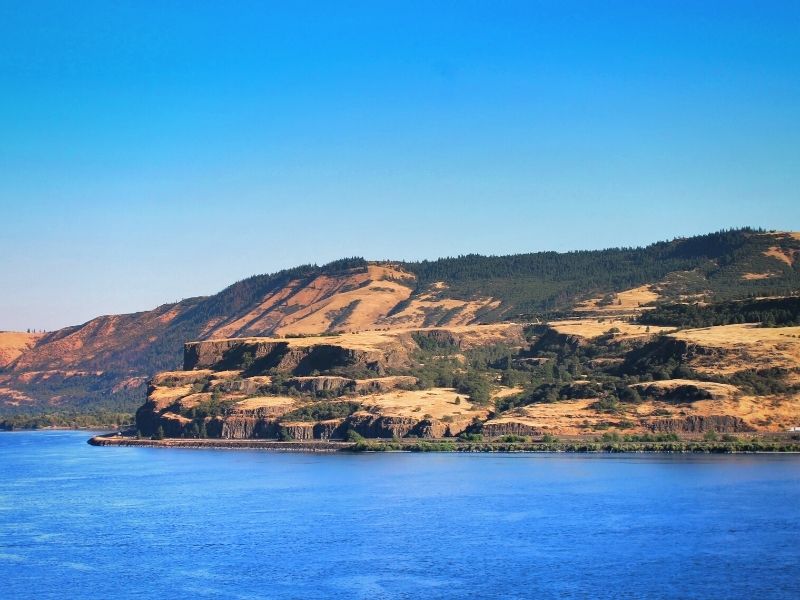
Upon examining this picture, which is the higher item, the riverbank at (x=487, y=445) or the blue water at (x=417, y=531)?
the riverbank at (x=487, y=445)

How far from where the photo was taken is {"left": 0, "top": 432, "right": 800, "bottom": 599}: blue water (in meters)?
67.3

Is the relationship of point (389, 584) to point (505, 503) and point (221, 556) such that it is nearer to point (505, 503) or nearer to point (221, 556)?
point (221, 556)

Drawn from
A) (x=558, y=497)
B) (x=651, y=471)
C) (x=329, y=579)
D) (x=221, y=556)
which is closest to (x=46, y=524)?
(x=221, y=556)

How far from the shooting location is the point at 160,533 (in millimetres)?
86062

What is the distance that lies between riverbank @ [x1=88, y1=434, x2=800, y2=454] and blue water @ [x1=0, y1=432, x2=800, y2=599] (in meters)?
7.69

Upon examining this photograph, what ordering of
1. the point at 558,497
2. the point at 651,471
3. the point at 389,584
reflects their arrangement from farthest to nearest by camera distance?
the point at 651,471 < the point at 558,497 < the point at 389,584

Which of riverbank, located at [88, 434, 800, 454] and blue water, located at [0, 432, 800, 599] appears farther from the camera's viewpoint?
riverbank, located at [88, 434, 800, 454]

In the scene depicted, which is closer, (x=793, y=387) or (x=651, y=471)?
(x=651, y=471)

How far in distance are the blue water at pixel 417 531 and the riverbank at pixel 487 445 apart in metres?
7.69

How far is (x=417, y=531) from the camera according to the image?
84188 mm

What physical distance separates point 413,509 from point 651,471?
99.3ft

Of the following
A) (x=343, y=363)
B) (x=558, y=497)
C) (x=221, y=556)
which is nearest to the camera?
(x=221, y=556)

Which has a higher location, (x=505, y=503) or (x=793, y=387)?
(x=793, y=387)

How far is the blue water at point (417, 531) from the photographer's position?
6731 centimetres
